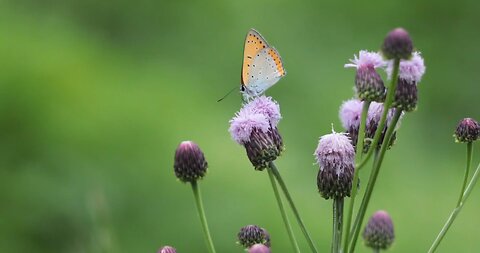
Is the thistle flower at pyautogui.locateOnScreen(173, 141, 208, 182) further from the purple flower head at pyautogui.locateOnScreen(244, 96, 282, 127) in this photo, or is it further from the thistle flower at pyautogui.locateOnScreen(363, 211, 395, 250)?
the thistle flower at pyautogui.locateOnScreen(363, 211, 395, 250)

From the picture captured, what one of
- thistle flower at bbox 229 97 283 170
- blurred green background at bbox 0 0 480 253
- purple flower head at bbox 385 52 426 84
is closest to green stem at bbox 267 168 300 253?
thistle flower at bbox 229 97 283 170

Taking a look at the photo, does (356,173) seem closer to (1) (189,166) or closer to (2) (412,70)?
(2) (412,70)

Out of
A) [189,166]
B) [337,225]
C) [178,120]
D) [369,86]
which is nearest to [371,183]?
[337,225]

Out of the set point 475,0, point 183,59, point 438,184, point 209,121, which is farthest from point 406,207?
point 475,0

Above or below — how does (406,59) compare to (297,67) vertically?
below

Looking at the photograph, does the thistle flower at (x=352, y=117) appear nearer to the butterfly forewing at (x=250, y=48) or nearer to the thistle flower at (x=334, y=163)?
the thistle flower at (x=334, y=163)

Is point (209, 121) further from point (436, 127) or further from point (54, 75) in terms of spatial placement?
point (436, 127)

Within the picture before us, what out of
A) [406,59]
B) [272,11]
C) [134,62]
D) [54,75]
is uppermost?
[272,11]
